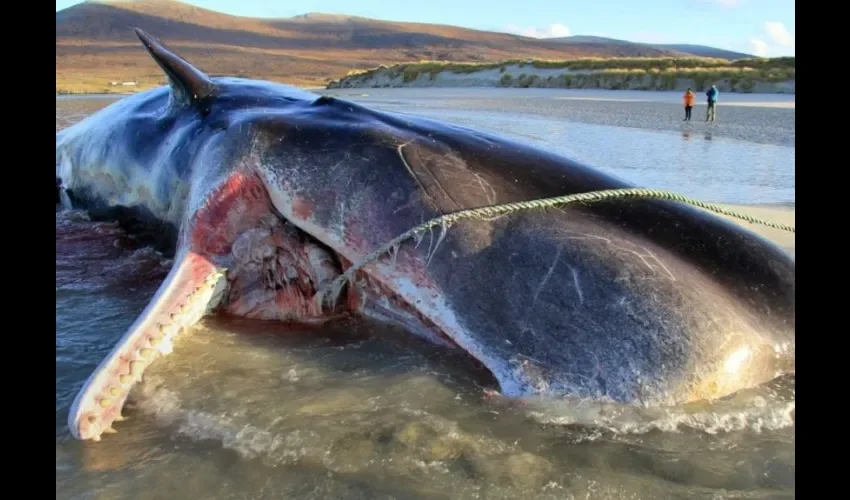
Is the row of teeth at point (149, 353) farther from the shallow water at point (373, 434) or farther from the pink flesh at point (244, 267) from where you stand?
the shallow water at point (373, 434)

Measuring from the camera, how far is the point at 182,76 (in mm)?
4918

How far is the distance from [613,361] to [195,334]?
2315 millimetres

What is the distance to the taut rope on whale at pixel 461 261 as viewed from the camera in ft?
10.2

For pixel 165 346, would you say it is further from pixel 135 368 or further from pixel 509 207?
pixel 509 207

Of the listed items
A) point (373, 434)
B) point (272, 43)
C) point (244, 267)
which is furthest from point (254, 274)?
point (272, 43)

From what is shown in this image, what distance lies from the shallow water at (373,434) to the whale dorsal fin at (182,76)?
1762 mm

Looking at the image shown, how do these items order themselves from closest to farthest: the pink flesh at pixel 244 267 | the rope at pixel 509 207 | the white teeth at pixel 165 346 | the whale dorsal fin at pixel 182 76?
the white teeth at pixel 165 346
the rope at pixel 509 207
the pink flesh at pixel 244 267
the whale dorsal fin at pixel 182 76

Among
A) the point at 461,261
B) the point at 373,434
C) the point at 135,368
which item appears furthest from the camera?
the point at 461,261

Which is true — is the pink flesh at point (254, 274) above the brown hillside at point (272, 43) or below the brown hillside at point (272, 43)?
below

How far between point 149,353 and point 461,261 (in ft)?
5.00

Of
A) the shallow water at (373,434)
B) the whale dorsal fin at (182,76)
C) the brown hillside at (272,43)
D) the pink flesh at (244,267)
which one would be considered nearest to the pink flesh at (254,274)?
the pink flesh at (244,267)

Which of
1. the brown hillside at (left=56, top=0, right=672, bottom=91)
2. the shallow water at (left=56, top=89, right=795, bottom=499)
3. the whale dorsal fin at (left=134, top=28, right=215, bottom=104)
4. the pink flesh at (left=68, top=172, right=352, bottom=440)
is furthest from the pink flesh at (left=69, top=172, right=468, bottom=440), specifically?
the brown hillside at (left=56, top=0, right=672, bottom=91)

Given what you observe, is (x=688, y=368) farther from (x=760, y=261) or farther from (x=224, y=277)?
(x=224, y=277)
